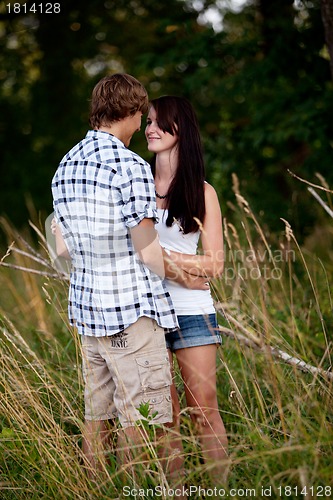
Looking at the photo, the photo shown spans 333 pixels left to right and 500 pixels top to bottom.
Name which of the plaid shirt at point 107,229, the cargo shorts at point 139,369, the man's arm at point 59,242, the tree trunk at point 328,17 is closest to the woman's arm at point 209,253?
the plaid shirt at point 107,229

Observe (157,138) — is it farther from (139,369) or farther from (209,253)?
(139,369)

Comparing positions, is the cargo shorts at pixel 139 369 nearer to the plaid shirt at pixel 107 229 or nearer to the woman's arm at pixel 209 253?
the plaid shirt at pixel 107 229

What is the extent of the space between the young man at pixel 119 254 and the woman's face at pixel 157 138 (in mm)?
300

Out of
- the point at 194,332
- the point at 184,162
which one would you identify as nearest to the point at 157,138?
the point at 184,162

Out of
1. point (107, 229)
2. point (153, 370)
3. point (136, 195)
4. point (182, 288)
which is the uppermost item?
point (136, 195)

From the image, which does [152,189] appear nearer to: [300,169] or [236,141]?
[300,169]

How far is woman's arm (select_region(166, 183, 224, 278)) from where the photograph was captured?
2.66 metres

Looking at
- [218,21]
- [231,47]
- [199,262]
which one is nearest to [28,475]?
[199,262]

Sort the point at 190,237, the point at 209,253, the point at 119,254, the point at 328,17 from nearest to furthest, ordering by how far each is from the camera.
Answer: the point at 119,254 → the point at 209,253 → the point at 190,237 → the point at 328,17

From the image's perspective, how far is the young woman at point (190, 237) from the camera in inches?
109

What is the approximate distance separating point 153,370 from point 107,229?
1.90 feet

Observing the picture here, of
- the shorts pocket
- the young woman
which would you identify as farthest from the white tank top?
the shorts pocket

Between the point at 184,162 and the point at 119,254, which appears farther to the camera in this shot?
the point at 184,162

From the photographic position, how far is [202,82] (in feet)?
21.7
